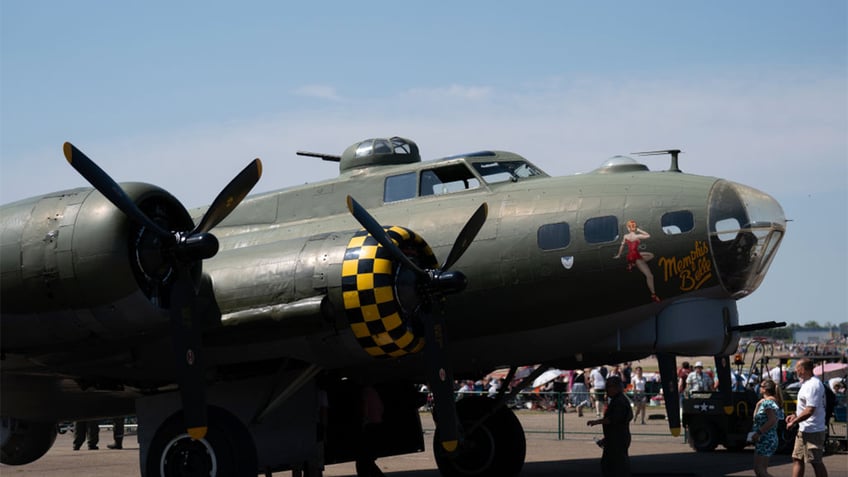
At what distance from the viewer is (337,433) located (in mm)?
15008

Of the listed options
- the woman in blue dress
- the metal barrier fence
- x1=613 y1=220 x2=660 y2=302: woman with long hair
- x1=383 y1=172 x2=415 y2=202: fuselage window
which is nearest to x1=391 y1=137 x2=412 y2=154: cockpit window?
x1=383 y1=172 x2=415 y2=202: fuselage window

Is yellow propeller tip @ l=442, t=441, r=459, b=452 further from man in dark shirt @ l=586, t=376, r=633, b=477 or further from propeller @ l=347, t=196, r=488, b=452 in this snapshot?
man in dark shirt @ l=586, t=376, r=633, b=477

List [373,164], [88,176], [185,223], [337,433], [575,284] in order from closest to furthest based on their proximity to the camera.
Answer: [88,176]
[185,223]
[575,284]
[337,433]
[373,164]

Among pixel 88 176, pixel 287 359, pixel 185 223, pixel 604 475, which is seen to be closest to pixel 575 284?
pixel 604 475

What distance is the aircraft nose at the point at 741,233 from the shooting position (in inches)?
529

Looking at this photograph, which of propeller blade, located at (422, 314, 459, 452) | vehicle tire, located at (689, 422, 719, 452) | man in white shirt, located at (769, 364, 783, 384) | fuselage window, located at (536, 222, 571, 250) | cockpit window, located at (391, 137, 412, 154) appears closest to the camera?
propeller blade, located at (422, 314, 459, 452)

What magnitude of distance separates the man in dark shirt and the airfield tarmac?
260 cm

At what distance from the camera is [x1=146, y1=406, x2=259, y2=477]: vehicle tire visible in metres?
12.5

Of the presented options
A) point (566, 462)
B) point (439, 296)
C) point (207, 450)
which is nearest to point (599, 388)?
point (566, 462)

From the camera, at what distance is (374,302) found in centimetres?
1247

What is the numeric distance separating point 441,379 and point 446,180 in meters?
3.29

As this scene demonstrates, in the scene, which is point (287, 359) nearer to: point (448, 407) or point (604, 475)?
point (448, 407)

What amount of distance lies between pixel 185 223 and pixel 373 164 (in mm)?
4026

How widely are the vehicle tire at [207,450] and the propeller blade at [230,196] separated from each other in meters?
2.29
